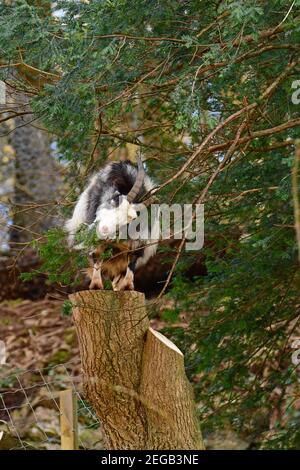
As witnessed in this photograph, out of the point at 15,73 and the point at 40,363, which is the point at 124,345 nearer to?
the point at 15,73

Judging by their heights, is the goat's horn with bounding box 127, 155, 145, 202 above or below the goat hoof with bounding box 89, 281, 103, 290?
above

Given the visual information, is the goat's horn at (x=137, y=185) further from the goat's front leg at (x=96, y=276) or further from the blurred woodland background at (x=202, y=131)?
the goat's front leg at (x=96, y=276)

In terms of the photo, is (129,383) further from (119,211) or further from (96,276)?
(119,211)

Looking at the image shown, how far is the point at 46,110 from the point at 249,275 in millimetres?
2364

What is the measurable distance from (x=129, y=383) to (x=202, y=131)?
2403 mm

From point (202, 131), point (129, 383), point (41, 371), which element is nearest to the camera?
point (129, 383)

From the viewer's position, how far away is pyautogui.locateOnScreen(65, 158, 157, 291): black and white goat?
278 inches

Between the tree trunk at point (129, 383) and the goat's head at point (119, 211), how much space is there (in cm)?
77

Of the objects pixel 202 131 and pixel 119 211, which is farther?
pixel 202 131

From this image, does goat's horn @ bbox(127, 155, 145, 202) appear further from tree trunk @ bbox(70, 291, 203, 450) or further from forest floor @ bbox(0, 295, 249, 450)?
forest floor @ bbox(0, 295, 249, 450)

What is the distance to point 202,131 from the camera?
296 inches

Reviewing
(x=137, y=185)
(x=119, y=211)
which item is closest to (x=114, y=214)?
(x=119, y=211)

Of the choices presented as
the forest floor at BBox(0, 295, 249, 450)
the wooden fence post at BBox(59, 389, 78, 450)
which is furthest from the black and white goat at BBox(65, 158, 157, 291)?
the forest floor at BBox(0, 295, 249, 450)

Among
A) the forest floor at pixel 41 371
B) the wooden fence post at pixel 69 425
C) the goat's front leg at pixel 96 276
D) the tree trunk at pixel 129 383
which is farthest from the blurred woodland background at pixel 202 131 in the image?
the forest floor at pixel 41 371
